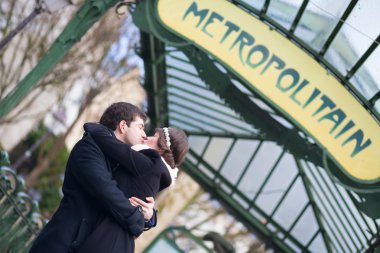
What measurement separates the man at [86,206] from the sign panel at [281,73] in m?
4.12

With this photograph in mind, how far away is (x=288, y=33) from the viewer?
295 inches

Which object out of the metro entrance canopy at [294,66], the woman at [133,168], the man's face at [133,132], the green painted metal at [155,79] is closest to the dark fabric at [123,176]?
the woman at [133,168]

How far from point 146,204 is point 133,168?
0.66ft

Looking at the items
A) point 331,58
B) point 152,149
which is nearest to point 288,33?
point 331,58

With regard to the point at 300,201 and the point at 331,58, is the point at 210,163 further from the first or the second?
the point at 331,58

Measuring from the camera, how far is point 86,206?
8.98 feet

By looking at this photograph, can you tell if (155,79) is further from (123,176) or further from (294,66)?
(123,176)

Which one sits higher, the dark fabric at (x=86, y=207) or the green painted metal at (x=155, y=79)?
the dark fabric at (x=86, y=207)

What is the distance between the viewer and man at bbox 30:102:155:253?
8.66 ft

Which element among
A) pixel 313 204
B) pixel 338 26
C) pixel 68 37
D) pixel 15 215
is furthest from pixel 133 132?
pixel 313 204

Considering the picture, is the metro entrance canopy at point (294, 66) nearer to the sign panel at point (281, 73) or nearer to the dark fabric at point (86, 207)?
the sign panel at point (281, 73)

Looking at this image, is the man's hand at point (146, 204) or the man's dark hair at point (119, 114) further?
the man's dark hair at point (119, 114)

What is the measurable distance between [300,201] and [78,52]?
10917mm

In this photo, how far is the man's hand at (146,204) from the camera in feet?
9.17
